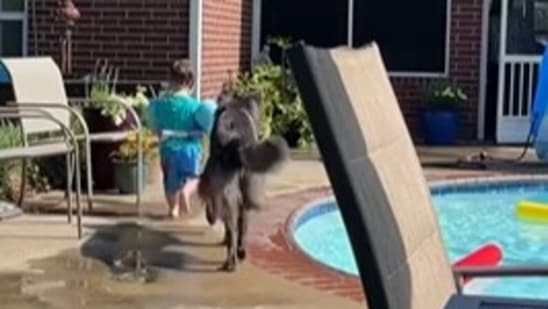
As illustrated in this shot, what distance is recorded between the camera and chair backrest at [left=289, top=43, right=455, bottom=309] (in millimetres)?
2738

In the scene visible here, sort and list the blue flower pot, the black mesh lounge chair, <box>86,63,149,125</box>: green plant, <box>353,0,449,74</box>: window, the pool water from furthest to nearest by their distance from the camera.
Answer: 1. <box>353,0,449,74</box>: window
2. the blue flower pot
3. <box>86,63,149,125</box>: green plant
4. the pool water
5. the black mesh lounge chair

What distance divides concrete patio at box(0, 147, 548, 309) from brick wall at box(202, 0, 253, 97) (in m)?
3.51

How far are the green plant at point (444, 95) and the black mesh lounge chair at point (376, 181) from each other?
464 inches

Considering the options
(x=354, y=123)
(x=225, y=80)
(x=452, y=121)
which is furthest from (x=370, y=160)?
(x=452, y=121)

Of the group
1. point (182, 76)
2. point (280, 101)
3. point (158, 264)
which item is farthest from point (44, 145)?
point (280, 101)

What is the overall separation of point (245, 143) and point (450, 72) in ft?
30.1

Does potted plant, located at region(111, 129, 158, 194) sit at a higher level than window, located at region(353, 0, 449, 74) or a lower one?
lower

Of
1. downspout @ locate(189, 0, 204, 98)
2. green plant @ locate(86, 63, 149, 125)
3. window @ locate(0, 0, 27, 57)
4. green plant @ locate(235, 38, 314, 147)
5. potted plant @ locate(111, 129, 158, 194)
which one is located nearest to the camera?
potted plant @ locate(111, 129, 158, 194)

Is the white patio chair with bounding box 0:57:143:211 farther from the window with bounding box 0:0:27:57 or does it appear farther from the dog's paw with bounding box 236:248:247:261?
the window with bounding box 0:0:27:57

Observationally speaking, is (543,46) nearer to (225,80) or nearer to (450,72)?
(450,72)

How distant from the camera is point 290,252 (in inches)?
295

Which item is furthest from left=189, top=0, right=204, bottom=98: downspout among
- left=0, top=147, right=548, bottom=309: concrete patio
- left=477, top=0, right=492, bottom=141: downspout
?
left=477, top=0, right=492, bottom=141: downspout

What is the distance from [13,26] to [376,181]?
33.8 ft

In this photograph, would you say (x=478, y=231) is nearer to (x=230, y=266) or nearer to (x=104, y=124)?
(x=104, y=124)
